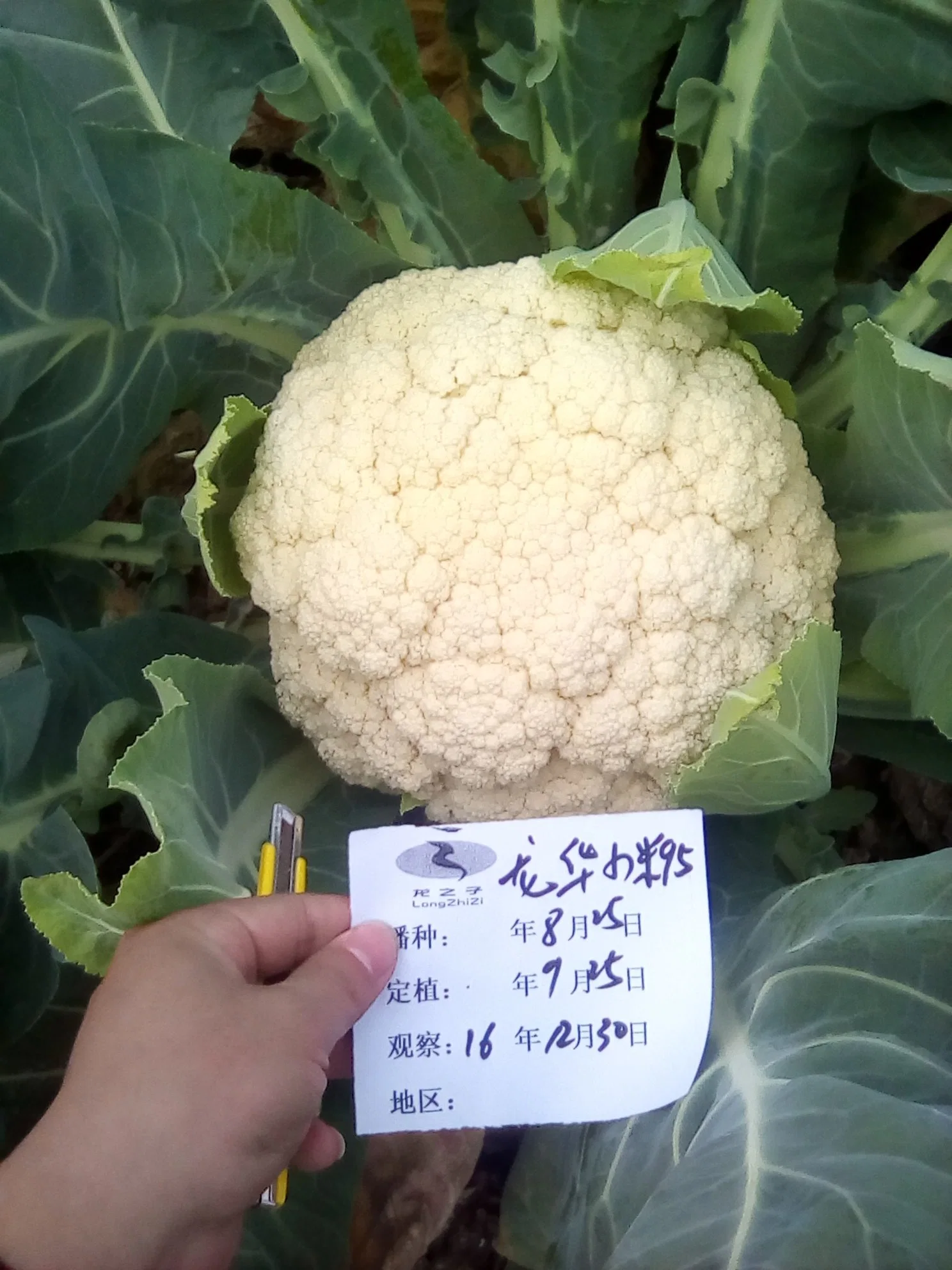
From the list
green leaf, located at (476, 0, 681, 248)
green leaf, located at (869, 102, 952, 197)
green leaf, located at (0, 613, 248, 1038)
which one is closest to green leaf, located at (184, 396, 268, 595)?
green leaf, located at (0, 613, 248, 1038)

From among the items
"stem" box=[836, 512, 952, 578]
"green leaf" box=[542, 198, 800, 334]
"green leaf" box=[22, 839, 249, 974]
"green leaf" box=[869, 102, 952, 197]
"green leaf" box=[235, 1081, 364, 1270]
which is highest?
"green leaf" box=[869, 102, 952, 197]

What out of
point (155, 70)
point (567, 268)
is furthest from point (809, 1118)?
point (155, 70)

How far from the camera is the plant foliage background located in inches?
31.9

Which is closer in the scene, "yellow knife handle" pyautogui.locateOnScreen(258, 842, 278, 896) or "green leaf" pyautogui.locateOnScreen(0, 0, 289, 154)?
"yellow knife handle" pyautogui.locateOnScreen(258, 842, 278, 896)

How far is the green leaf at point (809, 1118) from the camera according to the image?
0.73m

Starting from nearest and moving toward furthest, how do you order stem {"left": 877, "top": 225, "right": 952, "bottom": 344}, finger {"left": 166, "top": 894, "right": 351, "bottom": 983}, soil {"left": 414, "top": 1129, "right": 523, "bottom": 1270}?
finger {"left": 166, "top": 894, "right": 351, "bottom": 983}, stem {"left": 877, "top": 225, "right": 952, "bottom": 344}, soil {"left": 414, "top": 1129, "right": 523, "bottom": 1270}

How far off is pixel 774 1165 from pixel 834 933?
18cm

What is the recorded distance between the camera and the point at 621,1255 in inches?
30.2

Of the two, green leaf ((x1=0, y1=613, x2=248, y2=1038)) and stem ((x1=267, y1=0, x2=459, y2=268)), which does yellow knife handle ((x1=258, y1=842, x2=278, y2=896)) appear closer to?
green leaf ((x1=0, y1=613, x2=248, y2=1038))

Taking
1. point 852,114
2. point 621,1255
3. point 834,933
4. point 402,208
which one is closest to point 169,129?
point 402,208

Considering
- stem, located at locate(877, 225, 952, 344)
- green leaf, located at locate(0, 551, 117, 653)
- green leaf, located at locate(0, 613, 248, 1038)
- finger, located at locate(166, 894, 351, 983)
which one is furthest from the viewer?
green leaf, located at locate(0, 551, 117, 653)

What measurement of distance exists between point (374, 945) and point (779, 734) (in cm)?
34

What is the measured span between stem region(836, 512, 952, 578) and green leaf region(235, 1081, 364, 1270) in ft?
2.42

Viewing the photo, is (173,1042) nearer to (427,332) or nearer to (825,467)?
(427,332)
